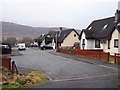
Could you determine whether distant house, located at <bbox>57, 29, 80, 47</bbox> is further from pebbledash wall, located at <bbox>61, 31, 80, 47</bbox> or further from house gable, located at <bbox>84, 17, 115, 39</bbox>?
house gable, located at <bbox>84, 17, 115, 39</bbox>

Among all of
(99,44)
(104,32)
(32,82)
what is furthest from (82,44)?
(32,82)

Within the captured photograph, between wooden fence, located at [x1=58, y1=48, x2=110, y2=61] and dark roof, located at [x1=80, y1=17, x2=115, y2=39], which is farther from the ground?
dark roof, located at [x1=80, y1=17, x2=115, y2=39]

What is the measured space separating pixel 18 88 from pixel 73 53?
108ft

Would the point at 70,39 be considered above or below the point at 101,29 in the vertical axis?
below

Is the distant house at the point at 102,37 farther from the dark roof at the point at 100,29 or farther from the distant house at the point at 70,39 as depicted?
the distant house at the point at 70,39

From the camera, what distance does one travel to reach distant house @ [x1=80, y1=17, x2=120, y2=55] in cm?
3878

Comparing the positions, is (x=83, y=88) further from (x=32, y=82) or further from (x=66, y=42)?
(x=66, y=42)

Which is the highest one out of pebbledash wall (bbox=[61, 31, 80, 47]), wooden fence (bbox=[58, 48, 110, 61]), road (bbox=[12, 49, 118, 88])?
pebbledash wall (bbox=[61, 31, 80, 47])

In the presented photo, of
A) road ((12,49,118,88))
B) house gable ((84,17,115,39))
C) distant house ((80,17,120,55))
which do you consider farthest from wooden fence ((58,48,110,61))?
road ((12,49,118,88))

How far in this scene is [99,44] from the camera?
4738cm

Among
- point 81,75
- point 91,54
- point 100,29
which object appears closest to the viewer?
point 81,75

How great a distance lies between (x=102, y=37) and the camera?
43.7 metres

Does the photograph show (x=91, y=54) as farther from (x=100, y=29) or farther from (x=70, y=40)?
(x=70, y=40)

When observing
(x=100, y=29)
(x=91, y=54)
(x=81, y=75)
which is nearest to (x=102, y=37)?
(x=100, y=29)
